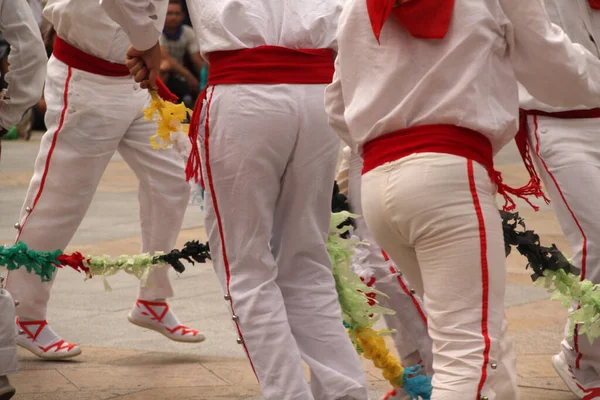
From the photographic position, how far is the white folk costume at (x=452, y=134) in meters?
2.87

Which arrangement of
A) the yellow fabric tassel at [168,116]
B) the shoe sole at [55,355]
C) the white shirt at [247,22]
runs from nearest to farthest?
the white shirt at [247,22] < the yellow fabric tassel at [168,116] < the shoe sole at [55,355]

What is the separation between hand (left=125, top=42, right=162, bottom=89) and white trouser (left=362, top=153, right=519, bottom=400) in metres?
1.00

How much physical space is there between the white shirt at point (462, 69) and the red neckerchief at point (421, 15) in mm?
36

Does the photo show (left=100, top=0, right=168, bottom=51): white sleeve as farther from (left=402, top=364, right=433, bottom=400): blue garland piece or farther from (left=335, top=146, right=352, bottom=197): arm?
(left=402, top=364, right=433, bottom=400): blue garland piece

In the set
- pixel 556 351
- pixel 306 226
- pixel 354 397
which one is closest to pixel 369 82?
pixel 306 226

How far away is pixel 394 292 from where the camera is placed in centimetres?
414

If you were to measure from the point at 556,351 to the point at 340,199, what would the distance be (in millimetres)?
1473

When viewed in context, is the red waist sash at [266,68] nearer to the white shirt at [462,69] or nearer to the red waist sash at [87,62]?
the white shirt at [462,69]

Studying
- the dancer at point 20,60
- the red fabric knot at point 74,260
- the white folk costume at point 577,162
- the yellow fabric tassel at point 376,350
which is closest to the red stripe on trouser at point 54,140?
the dancer at point 20,60

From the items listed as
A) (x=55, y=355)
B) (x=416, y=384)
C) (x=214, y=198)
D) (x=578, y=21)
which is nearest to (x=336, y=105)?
(x=214, y=198)

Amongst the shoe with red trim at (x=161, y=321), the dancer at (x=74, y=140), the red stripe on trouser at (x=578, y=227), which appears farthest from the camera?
the shoe with red trim at (x=161, y=321)

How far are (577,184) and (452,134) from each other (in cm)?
132

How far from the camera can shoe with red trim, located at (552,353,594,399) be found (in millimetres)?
4273

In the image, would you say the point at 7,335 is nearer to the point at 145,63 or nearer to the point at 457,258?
the point at 145,63
